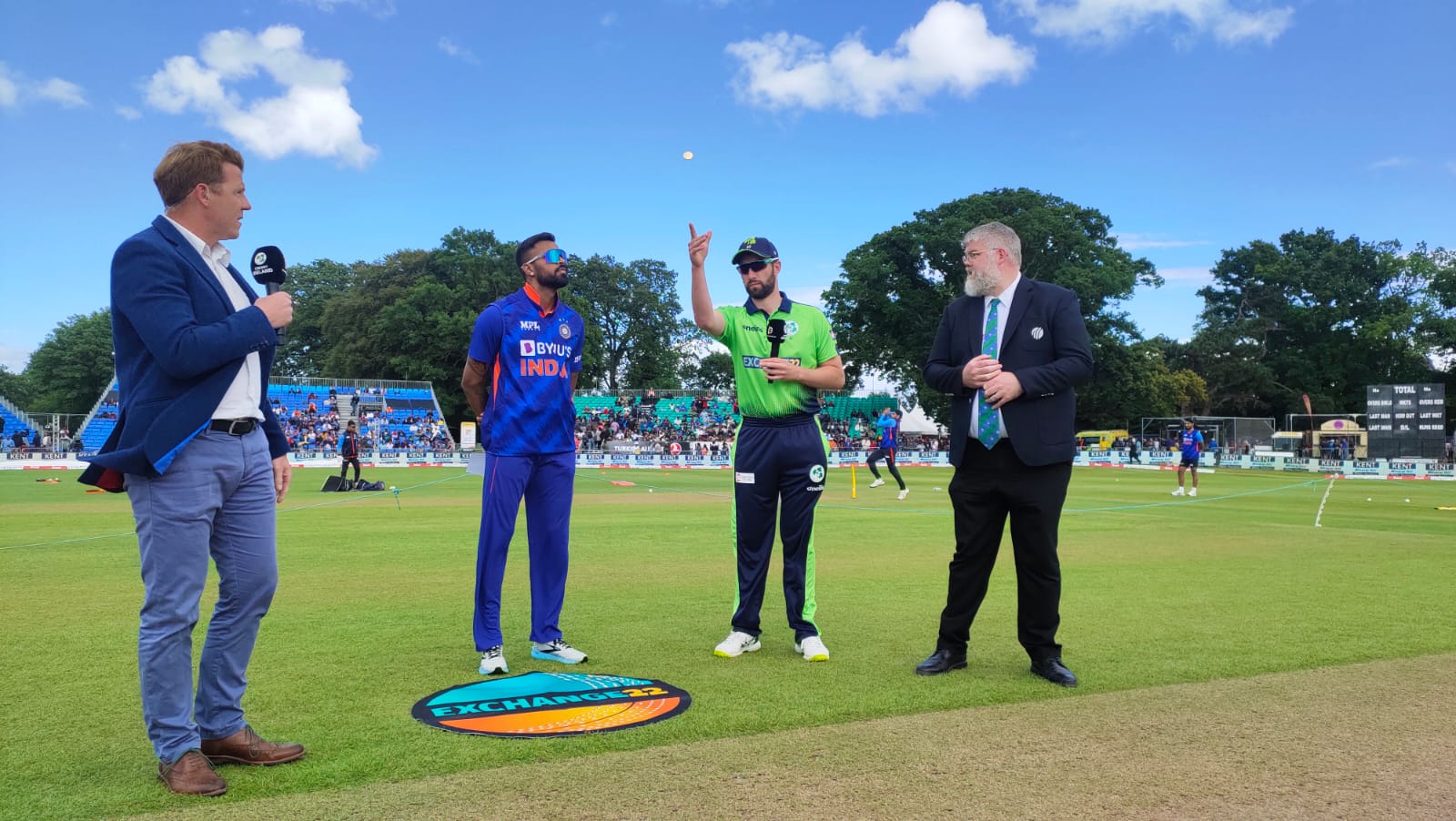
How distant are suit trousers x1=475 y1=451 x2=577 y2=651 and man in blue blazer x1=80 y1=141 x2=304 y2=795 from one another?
5.20 ft

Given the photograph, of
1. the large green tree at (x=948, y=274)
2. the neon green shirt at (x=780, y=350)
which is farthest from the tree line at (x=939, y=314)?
the neon green shirt at (x=780, y=350)

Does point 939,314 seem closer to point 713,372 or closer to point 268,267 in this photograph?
point 713,372

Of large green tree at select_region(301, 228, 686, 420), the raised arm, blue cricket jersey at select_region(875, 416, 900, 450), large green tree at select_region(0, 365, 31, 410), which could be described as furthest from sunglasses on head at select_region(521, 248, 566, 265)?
large green tree at select_region(0, 365, 31, 410)

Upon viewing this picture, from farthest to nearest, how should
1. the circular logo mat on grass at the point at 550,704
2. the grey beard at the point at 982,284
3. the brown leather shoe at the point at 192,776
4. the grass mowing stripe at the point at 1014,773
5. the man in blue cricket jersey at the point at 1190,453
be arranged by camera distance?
Result: 1. the man in blue cricket jersey at the point at 1190,453
2. the grey beard at the point at 982,284
3. the circular logo mat on grass at the point at 550,704
4. the brown leather shoe at the point at 192,776
5. the grass mowing stripe at the point at 1014,773

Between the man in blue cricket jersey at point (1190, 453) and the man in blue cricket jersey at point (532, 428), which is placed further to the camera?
the man in blue cricket jersey at point (1190, 453)

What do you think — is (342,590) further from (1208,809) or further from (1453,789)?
(1453,789)

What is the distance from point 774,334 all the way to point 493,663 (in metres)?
2.35

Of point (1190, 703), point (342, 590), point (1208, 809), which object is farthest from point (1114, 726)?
point (342, 590)

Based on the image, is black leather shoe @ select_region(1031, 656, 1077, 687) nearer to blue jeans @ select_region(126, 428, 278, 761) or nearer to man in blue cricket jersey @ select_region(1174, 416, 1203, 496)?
blue jeans @ select_region(126, 428, 278, 761)

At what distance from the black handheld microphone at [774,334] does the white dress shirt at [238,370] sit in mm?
2710

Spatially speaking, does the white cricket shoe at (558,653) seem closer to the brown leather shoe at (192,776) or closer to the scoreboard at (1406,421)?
the brown leather shoe at (192,776)

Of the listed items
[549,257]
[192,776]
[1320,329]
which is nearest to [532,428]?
[549,257]

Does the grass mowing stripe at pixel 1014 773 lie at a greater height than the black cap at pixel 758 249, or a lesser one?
lesser

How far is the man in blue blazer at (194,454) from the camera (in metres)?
3.22
